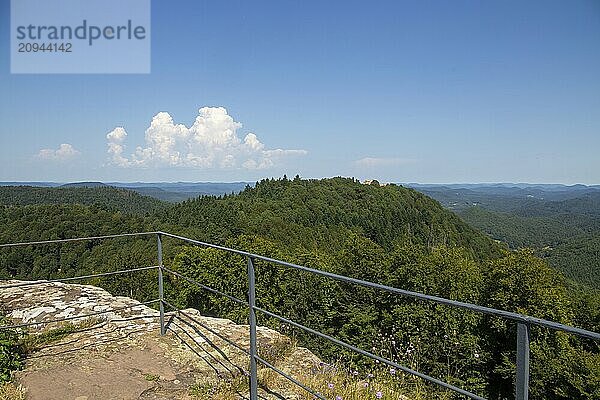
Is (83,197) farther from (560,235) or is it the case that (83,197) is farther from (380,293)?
(560,235)

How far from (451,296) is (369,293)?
406 centimetres

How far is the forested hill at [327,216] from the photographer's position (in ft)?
148

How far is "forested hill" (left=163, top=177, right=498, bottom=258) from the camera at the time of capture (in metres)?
45.1

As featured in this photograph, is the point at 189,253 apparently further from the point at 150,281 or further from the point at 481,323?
the point at 481,323

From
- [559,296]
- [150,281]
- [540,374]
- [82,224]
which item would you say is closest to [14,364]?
[540,374]

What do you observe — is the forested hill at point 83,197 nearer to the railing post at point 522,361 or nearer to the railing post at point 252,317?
the railing post at point 252,317

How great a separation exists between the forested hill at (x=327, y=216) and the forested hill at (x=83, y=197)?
13201 millimetres

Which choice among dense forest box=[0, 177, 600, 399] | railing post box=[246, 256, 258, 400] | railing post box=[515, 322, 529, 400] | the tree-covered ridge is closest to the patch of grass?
railing post box=[246, 256, 258, 400]

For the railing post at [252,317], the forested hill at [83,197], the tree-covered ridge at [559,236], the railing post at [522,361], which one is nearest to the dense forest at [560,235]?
the tree-covered ridge at [559,236]

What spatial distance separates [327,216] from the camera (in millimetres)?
58438

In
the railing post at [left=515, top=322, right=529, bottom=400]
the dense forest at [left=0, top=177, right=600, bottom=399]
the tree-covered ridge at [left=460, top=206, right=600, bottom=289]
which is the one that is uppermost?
the railing post at [left=515, top=322, right=529, bottom=400]

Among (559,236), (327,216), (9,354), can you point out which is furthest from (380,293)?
(559,236)

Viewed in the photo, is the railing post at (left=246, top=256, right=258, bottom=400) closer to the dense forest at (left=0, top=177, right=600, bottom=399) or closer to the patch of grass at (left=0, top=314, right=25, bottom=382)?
the dense forest at (left=0, top=177, right=600, bottom=399)

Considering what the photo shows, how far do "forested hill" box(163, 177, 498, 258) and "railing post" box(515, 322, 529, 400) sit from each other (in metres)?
36.0
